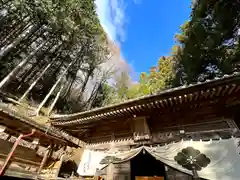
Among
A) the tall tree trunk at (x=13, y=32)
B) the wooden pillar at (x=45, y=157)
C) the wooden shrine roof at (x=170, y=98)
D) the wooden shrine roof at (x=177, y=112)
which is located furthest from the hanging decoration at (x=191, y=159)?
the tall tree trunk at (x=13, y=32)

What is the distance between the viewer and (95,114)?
5277 mm

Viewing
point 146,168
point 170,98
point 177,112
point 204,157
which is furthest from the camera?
point 146,168

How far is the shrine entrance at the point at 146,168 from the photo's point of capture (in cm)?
768

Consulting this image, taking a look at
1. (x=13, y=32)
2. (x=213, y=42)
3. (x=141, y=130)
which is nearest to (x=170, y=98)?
(x=141, y=130)

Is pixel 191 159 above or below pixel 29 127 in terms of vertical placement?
below

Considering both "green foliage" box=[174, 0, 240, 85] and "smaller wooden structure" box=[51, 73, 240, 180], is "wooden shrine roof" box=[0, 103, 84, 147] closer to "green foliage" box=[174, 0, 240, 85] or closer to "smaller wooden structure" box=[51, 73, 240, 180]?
"smaller wooden structure" box=[51, 73, 240, 180]

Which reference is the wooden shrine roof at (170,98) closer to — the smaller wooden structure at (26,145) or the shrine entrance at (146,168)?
the smaller wooden structure at (26,145)

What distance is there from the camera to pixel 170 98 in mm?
4039

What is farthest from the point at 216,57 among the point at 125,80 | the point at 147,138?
the point at 125,80

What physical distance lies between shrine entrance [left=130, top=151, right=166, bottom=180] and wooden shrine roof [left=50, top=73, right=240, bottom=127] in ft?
13.1

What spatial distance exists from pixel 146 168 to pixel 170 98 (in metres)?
6.22

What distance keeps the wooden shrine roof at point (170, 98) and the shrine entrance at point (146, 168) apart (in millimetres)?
3994

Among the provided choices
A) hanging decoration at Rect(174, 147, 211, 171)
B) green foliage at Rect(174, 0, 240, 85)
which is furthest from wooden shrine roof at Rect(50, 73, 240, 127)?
green foliage at Rect(174, 0, 240, 85)

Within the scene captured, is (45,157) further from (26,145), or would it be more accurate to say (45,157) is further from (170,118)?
(170,118)
